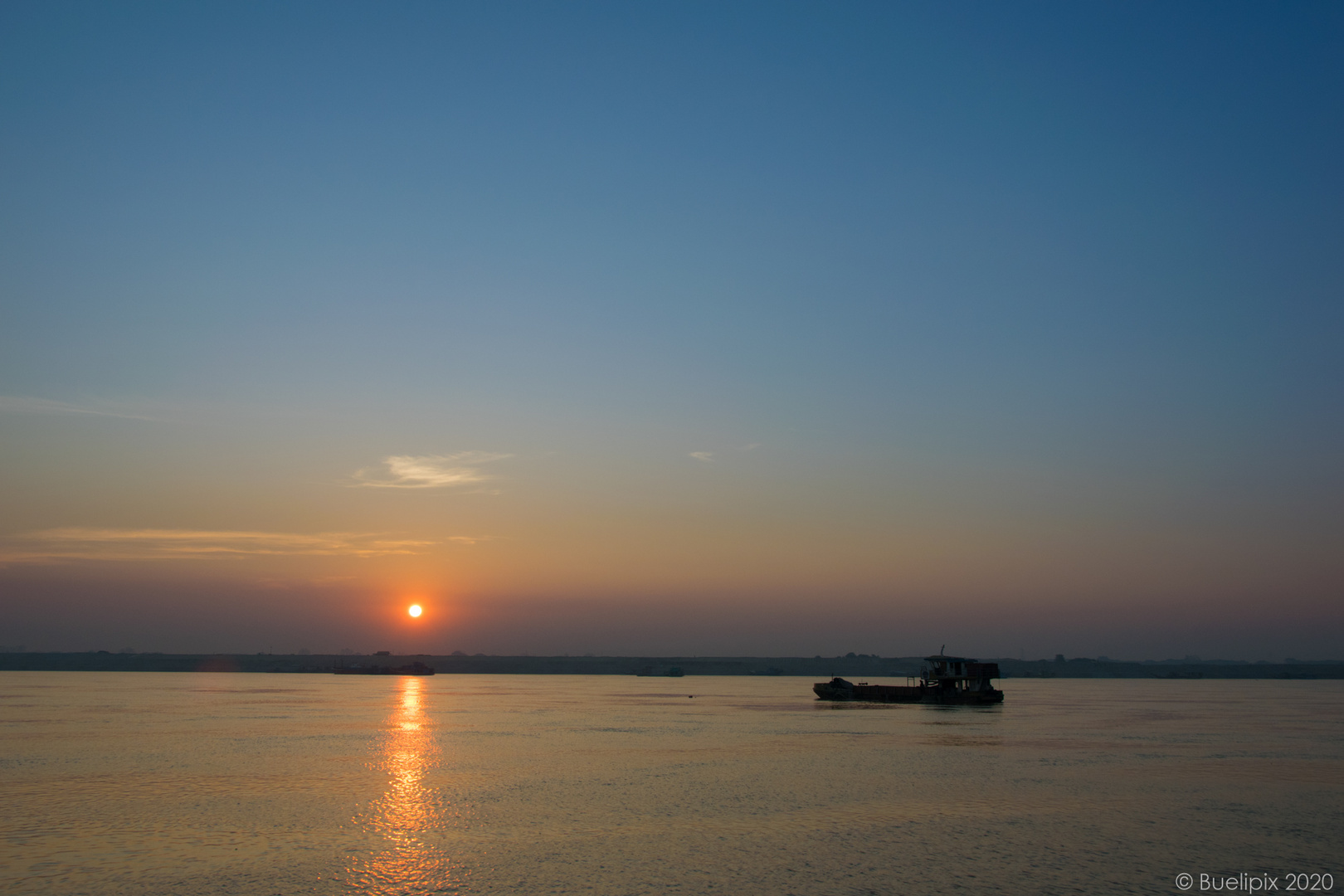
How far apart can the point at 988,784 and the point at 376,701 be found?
99947 mm

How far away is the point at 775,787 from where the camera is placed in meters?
40.6

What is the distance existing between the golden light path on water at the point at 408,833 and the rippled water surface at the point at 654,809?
155mm

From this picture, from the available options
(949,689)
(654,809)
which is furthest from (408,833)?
(949,689)

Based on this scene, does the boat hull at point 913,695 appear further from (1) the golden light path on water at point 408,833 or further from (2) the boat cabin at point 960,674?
(1) the golden light path on water at point 408,833

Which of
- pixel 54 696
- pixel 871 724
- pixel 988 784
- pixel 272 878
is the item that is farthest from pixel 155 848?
pixel 54 696

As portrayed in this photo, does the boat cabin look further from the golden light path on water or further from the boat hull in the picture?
the golden light path on water

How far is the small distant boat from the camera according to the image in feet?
349

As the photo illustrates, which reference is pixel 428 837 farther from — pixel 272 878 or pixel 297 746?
pixel 297 746

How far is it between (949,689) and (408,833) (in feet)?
290

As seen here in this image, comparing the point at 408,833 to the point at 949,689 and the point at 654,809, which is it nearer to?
the point at 654,809

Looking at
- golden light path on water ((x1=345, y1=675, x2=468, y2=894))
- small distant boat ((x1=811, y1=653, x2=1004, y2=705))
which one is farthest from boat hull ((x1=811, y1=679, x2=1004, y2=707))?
golden light path on water ((x1=345, y1=675, x2=468, y2=894))

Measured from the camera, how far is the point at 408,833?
1211 inches

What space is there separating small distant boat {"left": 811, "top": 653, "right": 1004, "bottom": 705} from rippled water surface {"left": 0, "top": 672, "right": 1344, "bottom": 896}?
3319 cm

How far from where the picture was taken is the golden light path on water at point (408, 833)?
24.5 m
